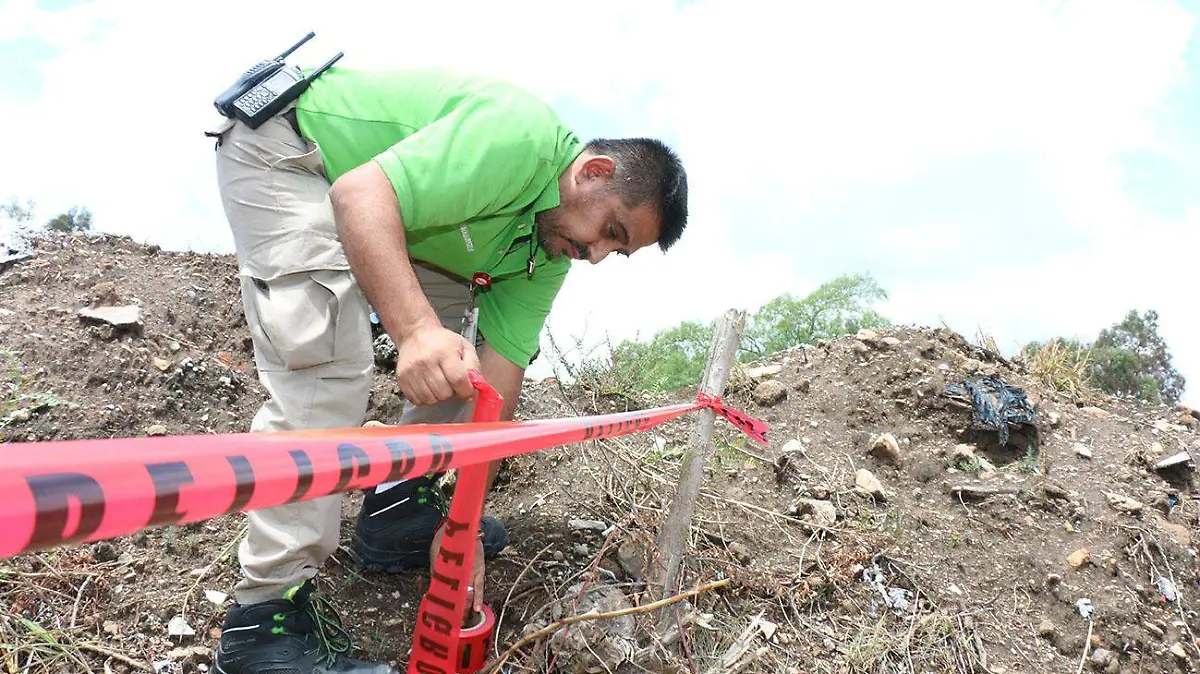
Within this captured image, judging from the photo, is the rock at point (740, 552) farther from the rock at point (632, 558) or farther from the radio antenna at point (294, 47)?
the radio antenna at point (294, 47)

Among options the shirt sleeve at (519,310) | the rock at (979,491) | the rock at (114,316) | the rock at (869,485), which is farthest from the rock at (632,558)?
the rock at (114,316)

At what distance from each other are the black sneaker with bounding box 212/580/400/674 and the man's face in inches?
51.6

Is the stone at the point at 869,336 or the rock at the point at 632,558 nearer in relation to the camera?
the rock at the point at 632,558

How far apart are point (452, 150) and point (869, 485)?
9.08 feet

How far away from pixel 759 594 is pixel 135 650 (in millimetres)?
2053

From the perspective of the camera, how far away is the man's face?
96.8 inches

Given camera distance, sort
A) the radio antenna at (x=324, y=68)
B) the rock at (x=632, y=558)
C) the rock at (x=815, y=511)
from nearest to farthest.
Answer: the radio antenna at (x=324, y=68) < the rock at (x=632, y=558) < the rock at (x=815, y=511)

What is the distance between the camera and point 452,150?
1968mm

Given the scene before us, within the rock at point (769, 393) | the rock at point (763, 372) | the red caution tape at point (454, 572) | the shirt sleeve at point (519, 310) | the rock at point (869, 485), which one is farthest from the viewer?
the rock at point (763, 372)

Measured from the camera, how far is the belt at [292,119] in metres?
2.21

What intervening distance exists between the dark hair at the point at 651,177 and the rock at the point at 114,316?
2.32 meters

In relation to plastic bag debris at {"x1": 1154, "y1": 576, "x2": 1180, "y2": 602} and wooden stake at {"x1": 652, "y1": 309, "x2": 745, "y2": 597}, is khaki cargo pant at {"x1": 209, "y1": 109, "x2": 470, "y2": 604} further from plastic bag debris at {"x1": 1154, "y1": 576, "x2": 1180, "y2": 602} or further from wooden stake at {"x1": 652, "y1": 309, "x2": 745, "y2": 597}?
plastic bag debris at {"x1": 1154, "y1": 576, "x2": 1180, "y2": 602}

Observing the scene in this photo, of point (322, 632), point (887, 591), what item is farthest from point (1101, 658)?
point (322, 632)

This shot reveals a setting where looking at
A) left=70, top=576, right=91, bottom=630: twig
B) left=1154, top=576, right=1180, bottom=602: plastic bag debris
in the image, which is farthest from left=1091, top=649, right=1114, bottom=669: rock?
left=70, top=576, right=91, bottom=630: twig
